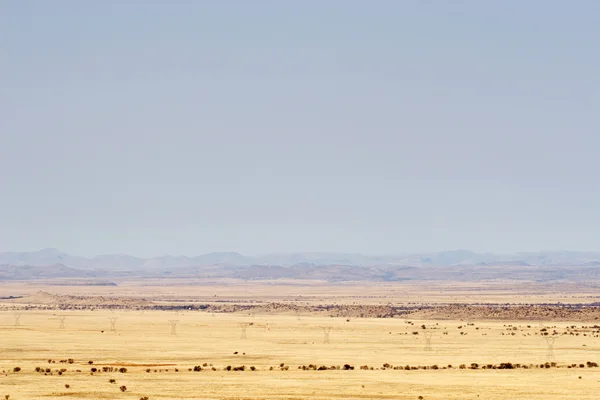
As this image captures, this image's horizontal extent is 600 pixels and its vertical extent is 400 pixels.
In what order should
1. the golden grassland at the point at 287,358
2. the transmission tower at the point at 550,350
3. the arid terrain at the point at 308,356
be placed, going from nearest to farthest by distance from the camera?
the golden grassland at the point at 287,358
the arid terrain at the point at 308,356
the transmission tower at the point at 550,350

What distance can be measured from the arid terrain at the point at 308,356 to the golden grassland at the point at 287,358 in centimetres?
9

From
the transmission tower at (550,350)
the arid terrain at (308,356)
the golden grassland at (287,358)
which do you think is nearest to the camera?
the golden grassland at (287,358)

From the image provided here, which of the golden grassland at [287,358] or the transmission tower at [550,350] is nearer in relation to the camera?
the golden grassland at [287,358]

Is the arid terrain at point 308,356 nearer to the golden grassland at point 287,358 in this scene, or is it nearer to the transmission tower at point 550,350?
the golden grassland at point 287,358

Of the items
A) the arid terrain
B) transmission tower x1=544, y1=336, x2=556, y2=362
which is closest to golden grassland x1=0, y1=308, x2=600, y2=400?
the arid terrain

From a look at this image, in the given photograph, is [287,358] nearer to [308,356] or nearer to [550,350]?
[308,356]

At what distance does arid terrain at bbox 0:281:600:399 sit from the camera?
5850 centimetres

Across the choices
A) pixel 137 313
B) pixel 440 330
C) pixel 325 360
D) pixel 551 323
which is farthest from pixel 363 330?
pixel 137 313

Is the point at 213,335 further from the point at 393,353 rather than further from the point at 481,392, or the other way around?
the point at 481,392

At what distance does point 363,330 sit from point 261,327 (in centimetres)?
1256

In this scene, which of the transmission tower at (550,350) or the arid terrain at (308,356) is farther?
the transmission tower at (550,350)

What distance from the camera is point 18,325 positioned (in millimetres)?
119750

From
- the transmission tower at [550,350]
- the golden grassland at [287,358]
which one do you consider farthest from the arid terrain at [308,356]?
the transmission tower at [550,350]

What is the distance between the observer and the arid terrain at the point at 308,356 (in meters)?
58.5
